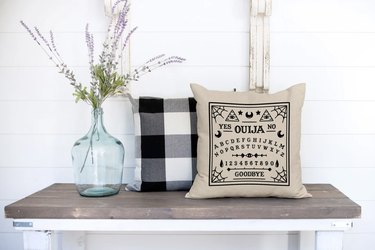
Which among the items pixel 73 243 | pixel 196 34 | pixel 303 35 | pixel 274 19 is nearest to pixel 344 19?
pixel 303 35

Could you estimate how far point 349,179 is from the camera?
1694 millimetres

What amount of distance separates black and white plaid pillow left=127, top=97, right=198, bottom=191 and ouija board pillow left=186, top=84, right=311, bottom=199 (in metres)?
0.10

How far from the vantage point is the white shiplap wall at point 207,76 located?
65.1 inches

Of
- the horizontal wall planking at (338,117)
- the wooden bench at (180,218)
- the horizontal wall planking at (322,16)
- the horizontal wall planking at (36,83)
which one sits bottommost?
the wooden bench at (180,218)

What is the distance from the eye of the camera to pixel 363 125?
66.1 inches

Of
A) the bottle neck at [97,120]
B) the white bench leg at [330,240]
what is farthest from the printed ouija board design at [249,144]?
the bottle neck at [97,120]

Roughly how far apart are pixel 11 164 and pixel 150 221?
0.82 meters

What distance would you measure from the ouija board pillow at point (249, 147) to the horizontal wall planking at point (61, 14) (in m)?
0.65

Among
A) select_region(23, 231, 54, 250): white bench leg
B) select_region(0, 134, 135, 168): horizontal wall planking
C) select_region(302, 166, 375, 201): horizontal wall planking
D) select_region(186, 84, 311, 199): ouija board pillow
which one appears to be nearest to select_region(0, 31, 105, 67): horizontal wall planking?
select_region(0, 134, 135, 168): horizontal wall planking

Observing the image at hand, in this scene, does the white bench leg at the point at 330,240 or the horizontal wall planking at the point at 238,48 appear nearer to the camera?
the white bench leg at the point at 330,240

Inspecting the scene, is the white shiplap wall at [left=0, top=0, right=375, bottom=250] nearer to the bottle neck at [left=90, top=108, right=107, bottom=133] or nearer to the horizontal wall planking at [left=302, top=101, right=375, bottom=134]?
the horizontal wall planking at [left=302, top=101, right=375, bottom=134]

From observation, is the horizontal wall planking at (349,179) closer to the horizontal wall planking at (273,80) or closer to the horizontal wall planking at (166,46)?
the horizontal wall planking at (273,80)

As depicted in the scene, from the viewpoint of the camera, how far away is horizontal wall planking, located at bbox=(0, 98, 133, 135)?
5.52 ft

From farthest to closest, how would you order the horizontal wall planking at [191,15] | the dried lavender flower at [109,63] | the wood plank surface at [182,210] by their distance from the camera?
the horizontal wall planking at [191,15] < the dried lavender flower at [109,63] < the wood plank surface at [182,210]
